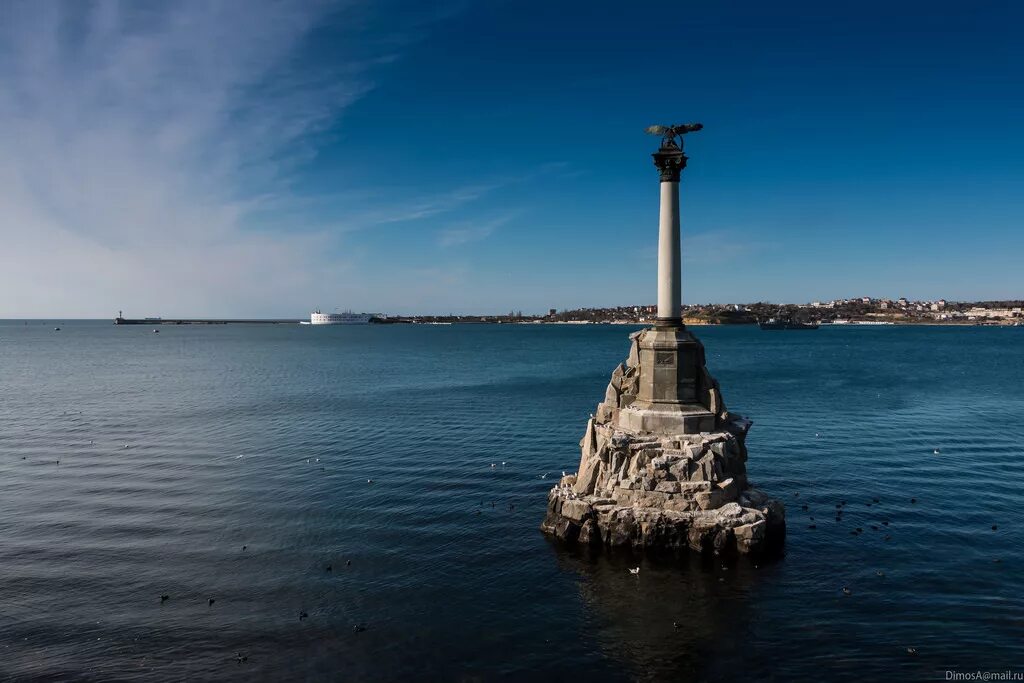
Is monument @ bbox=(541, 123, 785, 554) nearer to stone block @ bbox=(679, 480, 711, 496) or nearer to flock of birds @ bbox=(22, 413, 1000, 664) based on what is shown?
stone block @ bbox=(679, 480, 711, 496)

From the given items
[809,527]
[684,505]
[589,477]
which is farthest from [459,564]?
[809,527]

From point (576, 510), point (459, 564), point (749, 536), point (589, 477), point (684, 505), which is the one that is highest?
point (589, 477)

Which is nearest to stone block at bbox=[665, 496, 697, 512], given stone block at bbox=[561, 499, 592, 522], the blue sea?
the blue sea

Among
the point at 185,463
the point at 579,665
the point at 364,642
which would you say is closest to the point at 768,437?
the point at 579,665

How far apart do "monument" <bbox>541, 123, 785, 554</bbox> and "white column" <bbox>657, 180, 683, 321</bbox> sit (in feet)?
0.11

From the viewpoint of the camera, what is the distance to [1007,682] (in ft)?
35.6

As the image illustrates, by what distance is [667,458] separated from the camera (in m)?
17.2

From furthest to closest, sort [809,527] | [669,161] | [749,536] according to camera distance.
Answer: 1. [669,161]
2. [809,527]
3. [749,536]

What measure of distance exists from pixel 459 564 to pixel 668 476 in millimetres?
6409

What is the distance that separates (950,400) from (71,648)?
52.1 meters

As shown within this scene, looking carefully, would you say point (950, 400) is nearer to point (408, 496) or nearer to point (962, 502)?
point (962, 502)

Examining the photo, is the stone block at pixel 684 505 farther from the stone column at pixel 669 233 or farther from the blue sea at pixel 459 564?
the stone column at pixel 669 233

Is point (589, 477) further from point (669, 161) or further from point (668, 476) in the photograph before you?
point (669, 161)

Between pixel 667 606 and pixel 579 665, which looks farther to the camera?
pixel 667 606
